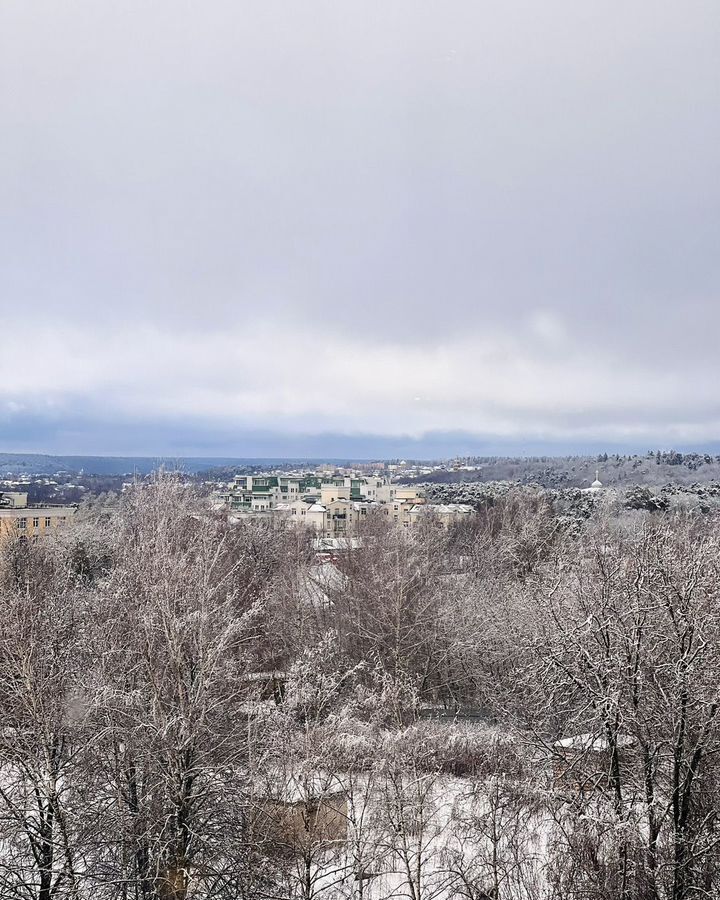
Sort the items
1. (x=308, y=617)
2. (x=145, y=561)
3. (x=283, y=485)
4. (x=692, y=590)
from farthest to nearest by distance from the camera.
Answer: (x=283, y=485) < (x=308, y=617) < (x=145, y=561) < (x=692, y=590)

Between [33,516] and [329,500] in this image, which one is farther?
[329,500]

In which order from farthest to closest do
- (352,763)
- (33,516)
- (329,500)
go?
(329,500) → (33,516) → (352,763)

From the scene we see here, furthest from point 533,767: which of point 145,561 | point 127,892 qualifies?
point 145,561

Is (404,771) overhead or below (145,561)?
below

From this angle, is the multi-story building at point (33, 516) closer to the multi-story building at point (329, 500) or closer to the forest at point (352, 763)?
the multi-story building at point (329, 500)

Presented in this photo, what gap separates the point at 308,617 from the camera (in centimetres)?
2761

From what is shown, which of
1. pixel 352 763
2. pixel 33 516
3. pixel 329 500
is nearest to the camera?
pixel 352 763

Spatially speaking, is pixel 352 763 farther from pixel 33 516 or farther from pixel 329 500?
pixel 329 500

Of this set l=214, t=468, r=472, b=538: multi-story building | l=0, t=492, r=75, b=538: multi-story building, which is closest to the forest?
l=0, t=492, r=75, b=538: multi-story building

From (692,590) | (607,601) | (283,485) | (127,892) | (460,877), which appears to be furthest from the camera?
(283,485)

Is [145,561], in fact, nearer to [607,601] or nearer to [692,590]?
[607,601]

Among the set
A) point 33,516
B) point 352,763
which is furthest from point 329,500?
point 352,763

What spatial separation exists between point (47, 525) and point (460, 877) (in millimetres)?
55392

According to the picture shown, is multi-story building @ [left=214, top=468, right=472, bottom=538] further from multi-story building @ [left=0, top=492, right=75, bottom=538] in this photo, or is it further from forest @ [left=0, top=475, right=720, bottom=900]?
forest @ [left=0, top=475, right=720, bottom=900]
